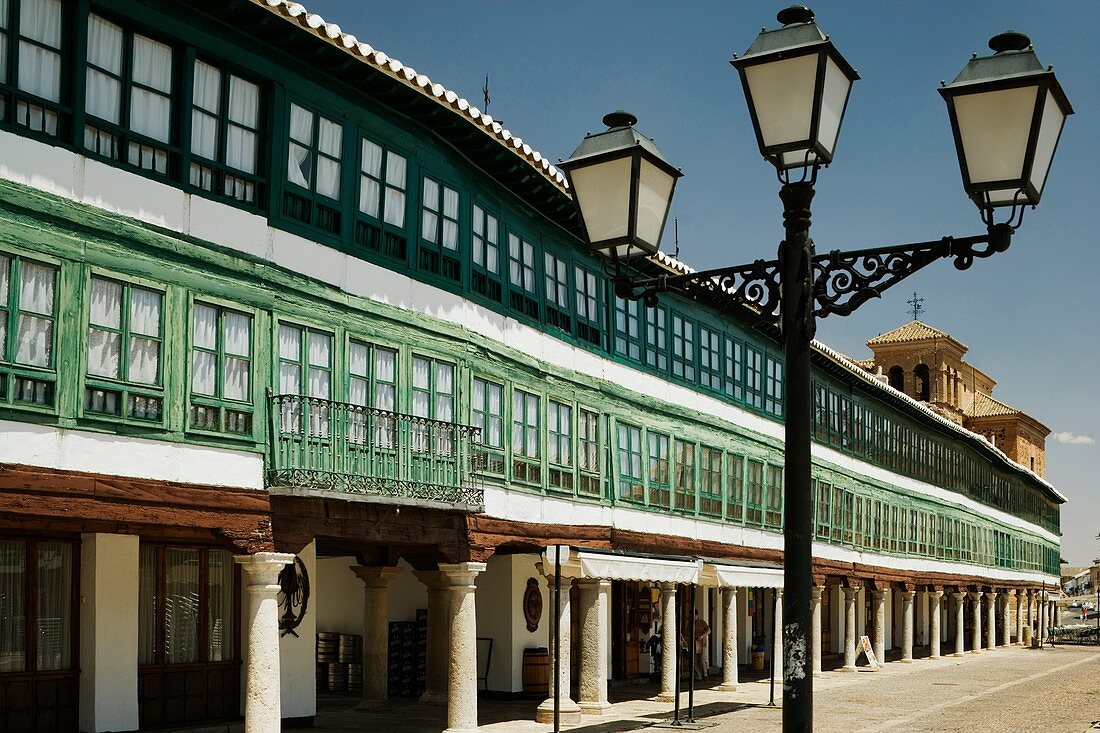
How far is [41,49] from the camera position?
13.3 meters

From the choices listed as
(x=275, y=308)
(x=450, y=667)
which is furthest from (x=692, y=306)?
(x=275, y=308)

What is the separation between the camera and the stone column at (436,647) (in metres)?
24.8

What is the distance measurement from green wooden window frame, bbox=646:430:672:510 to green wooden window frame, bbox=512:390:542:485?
5.27m

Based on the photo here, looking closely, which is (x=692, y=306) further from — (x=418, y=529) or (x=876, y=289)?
(x=876, y=289)

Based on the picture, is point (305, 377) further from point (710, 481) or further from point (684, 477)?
point (710, 481)

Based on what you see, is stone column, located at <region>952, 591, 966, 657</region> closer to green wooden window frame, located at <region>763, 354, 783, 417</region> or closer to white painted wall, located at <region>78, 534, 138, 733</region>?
green wooden window frame, located at <region>763, 354, 783, 417</region>

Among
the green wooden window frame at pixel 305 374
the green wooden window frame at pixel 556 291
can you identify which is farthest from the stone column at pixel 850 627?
the green wooden window frame at pixel 305 374

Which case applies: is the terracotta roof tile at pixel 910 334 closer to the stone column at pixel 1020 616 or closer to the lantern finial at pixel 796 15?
the stone column at pixel 1020 616

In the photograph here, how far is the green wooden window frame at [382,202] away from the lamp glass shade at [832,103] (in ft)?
39.5

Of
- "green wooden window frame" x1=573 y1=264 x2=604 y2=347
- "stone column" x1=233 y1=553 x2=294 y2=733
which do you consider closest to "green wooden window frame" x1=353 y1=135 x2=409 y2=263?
"stone column" x1=233 y1=553 x2=294 y2=733

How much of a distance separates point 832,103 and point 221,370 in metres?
10.2

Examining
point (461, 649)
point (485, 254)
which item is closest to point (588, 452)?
point (485, 254)

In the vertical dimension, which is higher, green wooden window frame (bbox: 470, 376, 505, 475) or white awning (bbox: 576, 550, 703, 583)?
green wooden window frame (bbox: 470, 376, 505, 475)

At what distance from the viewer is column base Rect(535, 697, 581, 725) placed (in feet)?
73.9
